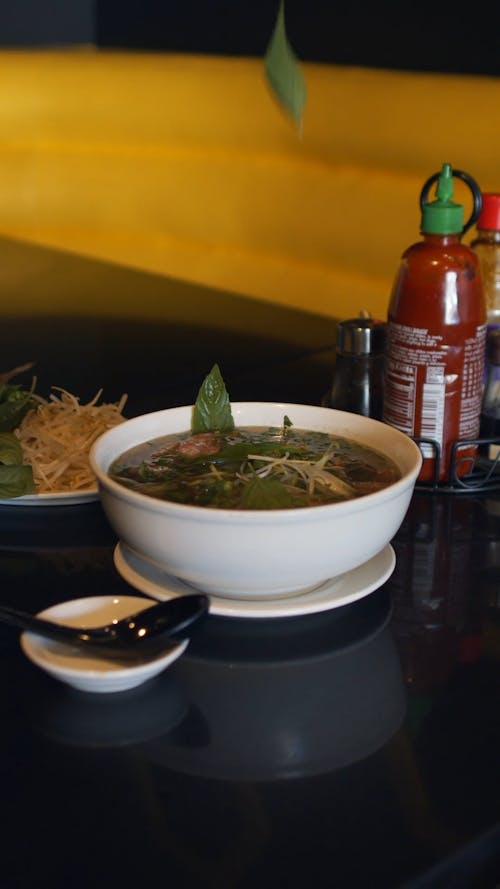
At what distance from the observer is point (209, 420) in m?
1.15

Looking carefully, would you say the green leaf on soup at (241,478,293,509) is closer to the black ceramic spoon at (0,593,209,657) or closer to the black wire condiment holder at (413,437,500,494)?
the black ceramic spoon at (0,593,209,657)

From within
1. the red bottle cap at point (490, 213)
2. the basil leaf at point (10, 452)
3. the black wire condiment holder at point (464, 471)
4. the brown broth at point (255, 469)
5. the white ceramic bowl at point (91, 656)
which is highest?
the red bottle cap at point (490, 213)

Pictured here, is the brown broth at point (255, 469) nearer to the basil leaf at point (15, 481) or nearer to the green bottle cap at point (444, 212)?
the basil leaf at point (15, 481)

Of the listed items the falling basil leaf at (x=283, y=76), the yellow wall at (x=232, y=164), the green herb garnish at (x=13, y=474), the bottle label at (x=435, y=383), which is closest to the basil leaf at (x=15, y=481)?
the green herb garnish at (x=13, y=474)

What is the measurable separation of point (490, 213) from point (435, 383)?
28cm

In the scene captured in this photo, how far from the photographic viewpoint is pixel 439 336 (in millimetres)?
1241

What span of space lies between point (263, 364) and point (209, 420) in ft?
2.96

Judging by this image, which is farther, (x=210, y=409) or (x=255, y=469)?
(x=210, y=409)

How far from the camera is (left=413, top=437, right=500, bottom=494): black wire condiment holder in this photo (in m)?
1.26

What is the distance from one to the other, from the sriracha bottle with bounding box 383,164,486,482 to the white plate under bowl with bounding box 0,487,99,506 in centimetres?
38

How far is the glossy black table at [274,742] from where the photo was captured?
2.27 ft

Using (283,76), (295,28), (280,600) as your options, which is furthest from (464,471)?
(295,28)

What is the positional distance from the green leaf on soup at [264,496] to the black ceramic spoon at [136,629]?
0.10 m

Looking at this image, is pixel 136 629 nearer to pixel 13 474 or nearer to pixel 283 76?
pixel 13 474
